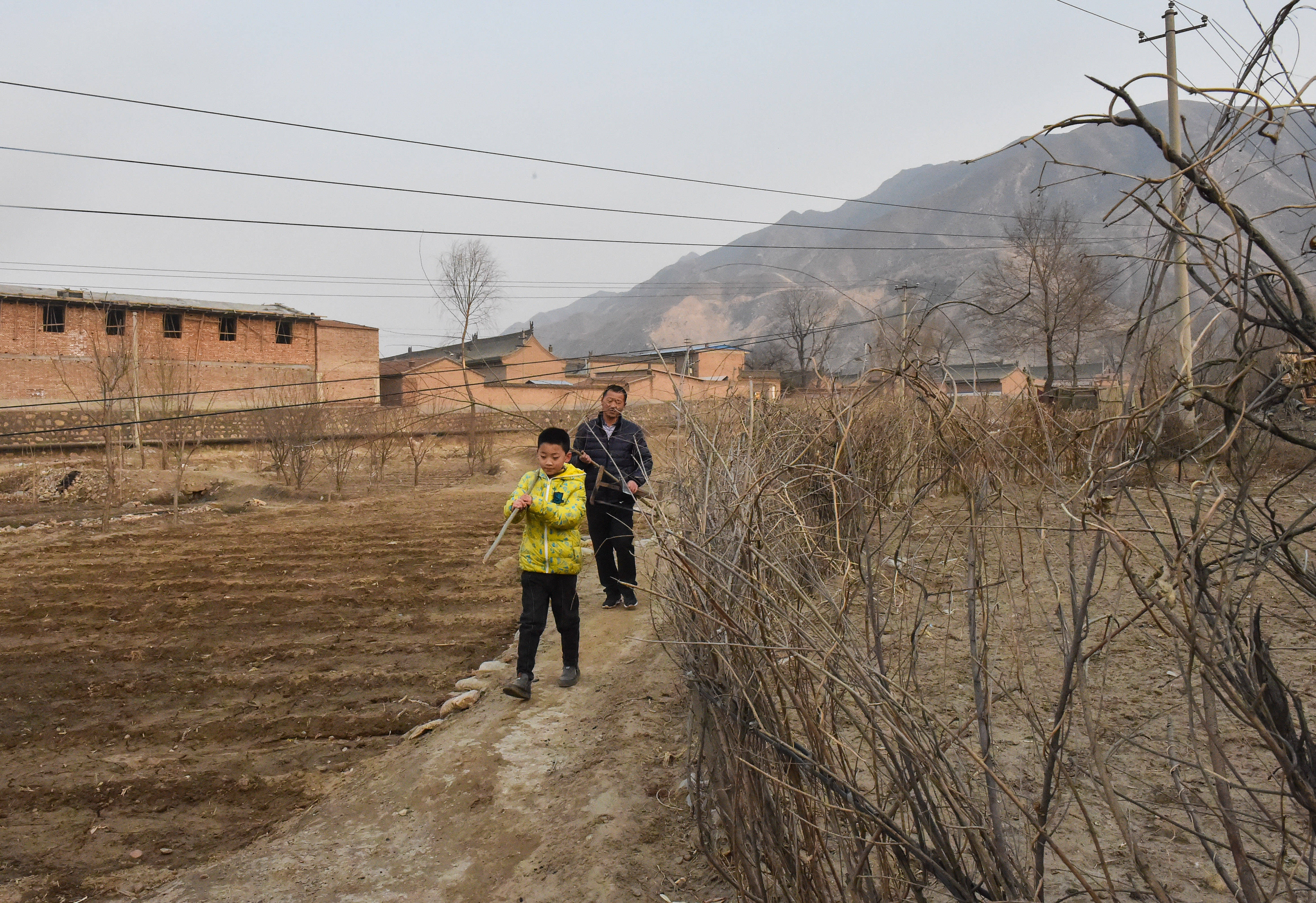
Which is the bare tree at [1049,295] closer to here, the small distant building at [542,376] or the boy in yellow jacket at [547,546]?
the small distant building at [542,376]

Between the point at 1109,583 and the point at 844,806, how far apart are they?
4.41 m

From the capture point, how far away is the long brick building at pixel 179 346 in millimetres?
26000

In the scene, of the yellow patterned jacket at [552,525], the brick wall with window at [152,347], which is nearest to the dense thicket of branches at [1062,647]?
the yellow patterned jacket at [552,525]

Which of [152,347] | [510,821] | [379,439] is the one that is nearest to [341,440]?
[379,439]

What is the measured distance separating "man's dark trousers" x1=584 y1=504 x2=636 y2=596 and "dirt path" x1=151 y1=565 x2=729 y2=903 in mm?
1342

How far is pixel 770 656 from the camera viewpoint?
1.91 meters

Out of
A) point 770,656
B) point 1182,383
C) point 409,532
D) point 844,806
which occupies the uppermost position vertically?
point 1182,383

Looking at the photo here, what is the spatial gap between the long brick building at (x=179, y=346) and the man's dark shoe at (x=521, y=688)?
2110 cm

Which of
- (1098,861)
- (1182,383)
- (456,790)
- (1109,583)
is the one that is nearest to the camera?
(1182,383)

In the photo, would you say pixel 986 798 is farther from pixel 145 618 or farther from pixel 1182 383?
pixel 145 618

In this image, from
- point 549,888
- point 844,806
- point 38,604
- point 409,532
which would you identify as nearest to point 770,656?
point 844,806

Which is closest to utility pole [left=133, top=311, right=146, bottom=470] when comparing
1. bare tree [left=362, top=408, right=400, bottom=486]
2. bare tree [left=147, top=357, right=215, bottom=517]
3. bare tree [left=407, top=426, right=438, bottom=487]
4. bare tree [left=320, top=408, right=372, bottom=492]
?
bare tree [left=147, top=357, right=215, bottom=517]

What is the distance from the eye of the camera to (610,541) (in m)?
5.47

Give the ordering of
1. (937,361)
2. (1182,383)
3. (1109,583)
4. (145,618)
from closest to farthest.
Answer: (1182,383) < (937,361) < (1109,583) < (145,618)
